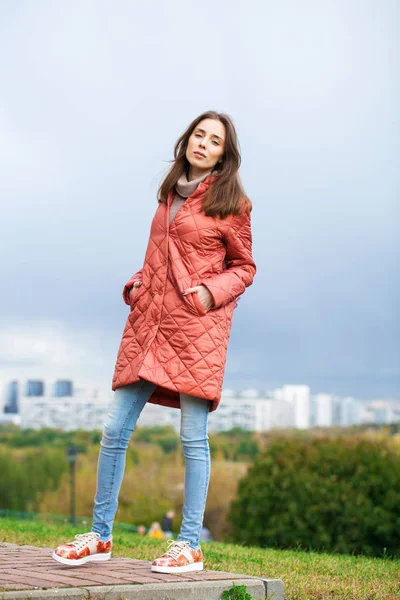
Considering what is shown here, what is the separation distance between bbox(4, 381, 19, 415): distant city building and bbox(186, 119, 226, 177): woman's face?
5736cm

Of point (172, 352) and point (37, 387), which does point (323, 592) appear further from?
point (37, 387)

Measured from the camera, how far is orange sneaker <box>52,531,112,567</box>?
137 inches

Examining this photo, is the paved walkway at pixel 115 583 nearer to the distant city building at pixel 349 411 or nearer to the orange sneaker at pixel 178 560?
the orange sneaker at pixel 178 560

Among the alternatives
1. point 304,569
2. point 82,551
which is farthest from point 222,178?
point 304,569

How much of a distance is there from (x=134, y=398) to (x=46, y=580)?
0.82 meters

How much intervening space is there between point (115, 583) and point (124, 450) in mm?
649

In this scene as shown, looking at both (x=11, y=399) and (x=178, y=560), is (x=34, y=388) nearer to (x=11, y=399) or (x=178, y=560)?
(x=11, y=399)

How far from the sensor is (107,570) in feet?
11.4

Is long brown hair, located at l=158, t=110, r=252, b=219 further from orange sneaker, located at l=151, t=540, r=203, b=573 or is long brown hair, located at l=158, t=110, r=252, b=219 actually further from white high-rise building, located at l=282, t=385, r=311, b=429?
white high-rise building, located at l=282, t=385, r=311, b=429

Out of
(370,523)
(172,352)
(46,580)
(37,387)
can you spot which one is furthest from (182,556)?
(37,387)

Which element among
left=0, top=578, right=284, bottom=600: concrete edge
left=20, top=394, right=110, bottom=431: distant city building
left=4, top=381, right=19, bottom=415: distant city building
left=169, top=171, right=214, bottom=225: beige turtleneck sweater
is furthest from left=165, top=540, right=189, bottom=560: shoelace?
left=4, top=381, right=19, bottom=415: distant city building

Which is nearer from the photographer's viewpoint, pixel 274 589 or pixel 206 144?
pixel 274 589

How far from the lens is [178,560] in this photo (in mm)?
3449

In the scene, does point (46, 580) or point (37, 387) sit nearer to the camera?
point (46, 580)
